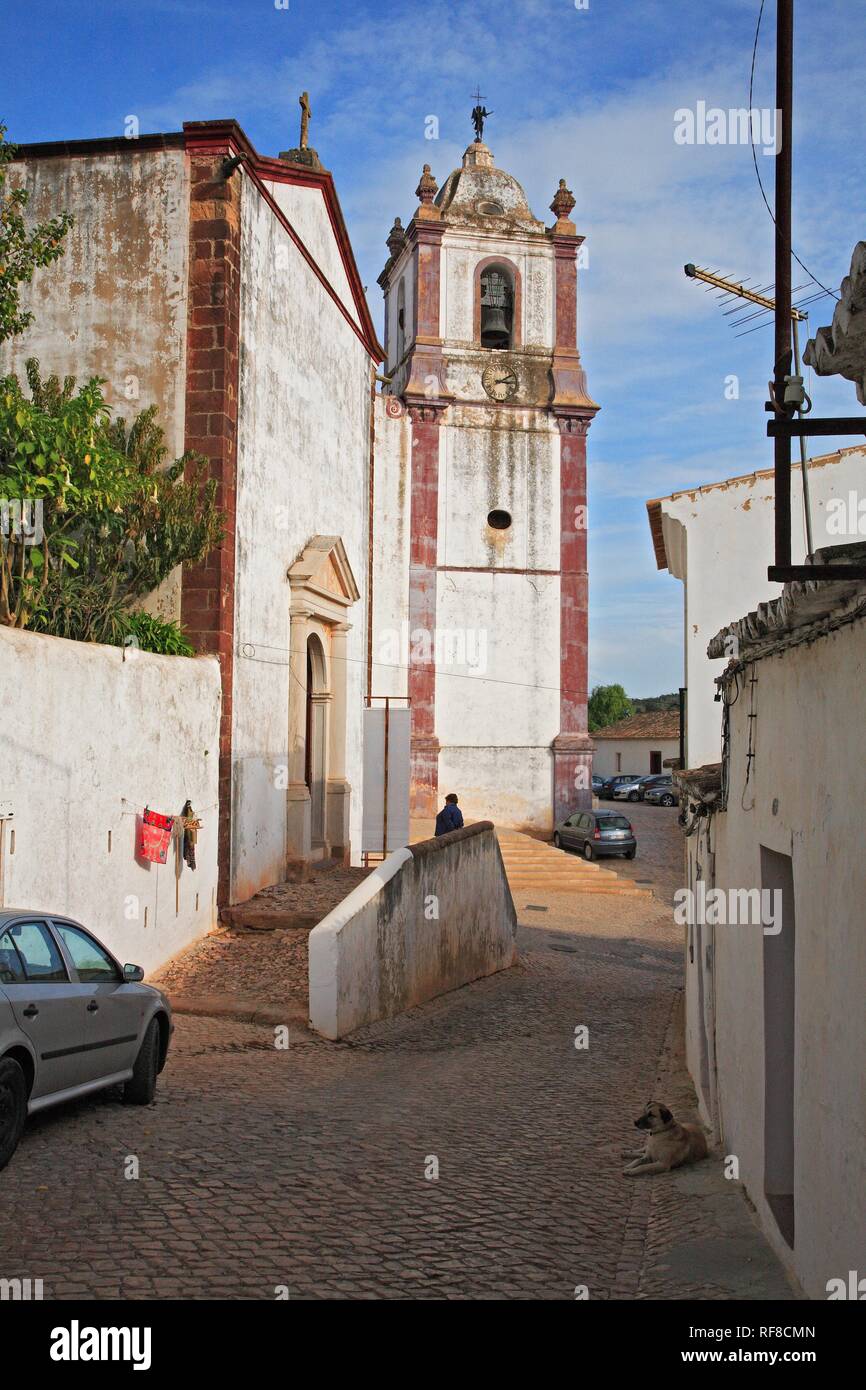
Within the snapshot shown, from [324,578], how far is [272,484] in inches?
80.0

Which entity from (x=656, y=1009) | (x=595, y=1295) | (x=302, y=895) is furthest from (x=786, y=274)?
(x=302, y=895)

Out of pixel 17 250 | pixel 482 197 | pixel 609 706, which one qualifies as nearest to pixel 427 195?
pixel 482 197

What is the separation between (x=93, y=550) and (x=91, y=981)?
6140 mm

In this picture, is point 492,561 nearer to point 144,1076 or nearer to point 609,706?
point 144,1076

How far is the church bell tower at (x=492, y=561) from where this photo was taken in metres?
29.6

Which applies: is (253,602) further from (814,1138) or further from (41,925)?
(814,1138)

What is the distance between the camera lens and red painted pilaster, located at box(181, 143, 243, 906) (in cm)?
1382

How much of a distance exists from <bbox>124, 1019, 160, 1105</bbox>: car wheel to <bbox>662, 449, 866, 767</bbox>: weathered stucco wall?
1283cm

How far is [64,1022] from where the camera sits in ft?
22.7

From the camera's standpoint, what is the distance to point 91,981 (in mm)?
7512

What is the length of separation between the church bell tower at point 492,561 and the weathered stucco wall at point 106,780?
15906 mm

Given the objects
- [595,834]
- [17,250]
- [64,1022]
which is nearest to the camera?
[64,1022]

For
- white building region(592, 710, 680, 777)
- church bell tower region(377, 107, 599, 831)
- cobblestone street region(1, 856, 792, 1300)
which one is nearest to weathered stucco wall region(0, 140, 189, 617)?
cobblestone street region(1, 856, 792, 1300)

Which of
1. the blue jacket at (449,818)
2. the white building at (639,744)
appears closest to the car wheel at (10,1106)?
the blue jacket at (449,818)
